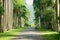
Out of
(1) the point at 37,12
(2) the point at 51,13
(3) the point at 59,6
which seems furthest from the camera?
(1) the point at 37,12

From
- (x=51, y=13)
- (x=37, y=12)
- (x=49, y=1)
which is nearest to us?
(x=51, y=13)

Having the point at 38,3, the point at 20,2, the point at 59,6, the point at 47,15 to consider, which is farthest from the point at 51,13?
A: the point at 20,2

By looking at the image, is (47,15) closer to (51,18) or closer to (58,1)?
(51,18)

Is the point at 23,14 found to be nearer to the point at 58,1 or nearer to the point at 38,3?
the point at 38,3

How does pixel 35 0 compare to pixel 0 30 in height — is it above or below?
above

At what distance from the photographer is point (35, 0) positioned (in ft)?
231

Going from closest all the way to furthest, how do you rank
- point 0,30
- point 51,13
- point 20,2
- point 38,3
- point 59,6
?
point 0,30
point 59,6
point 51,13
point 38,3
point 20,2

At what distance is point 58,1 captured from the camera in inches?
1555

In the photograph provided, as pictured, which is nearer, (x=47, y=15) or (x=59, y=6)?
(x=59, y=6)

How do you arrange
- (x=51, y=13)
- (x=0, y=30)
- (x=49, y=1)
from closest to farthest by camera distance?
(x=0, y=30) < (x=51, y=13) < (x=49, y=1)

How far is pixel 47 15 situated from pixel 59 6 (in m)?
7.36

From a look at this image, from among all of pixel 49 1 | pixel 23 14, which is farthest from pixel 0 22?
pixel 23 14

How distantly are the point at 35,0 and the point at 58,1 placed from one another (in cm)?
3115

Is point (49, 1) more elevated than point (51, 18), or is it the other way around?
point (49, 1)
